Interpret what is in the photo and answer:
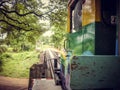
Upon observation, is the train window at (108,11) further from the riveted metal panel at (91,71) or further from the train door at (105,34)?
the riveted metal panel at (91,71)

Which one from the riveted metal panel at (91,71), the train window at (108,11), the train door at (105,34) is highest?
the train window at (108,11)

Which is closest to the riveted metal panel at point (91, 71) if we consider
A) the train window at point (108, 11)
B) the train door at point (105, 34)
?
the train door at point (105, 34)

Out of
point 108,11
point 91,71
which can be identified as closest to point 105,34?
point 108,11

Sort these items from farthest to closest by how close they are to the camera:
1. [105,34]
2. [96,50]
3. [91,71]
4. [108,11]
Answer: [108,11] < [105,34] < [96,50] < [91,71]

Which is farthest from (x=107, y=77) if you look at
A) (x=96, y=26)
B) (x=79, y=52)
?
(x=79, y=52)

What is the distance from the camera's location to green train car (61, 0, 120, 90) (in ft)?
11.1

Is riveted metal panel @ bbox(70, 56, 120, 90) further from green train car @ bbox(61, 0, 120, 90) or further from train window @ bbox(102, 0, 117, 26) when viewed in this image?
train window @ bbox(102, 0, 117, 26)

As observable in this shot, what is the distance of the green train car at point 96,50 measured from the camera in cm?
339

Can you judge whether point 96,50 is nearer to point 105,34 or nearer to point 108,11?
point 105,34

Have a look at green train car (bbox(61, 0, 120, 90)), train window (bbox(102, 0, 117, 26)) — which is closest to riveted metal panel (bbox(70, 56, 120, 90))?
green train car (bbox(61, 0, 120, 90))

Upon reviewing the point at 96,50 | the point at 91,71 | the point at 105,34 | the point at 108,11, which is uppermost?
the point at 108,11

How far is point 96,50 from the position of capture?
13.8 ft

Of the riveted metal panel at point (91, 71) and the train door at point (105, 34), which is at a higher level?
the train door at point (105, 34)

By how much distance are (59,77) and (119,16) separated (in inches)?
104
